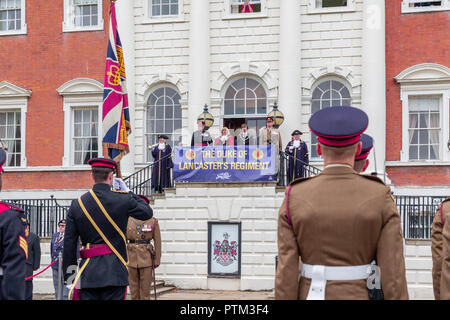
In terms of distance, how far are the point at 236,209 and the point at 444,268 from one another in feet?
40.8

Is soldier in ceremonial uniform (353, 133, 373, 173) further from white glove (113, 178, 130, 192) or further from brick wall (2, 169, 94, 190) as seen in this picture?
brick wall (2, 169, 94, 190)

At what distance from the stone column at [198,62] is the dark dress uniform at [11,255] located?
693 inches

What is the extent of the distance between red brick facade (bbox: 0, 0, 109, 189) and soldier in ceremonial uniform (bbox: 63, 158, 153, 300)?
17.7 m

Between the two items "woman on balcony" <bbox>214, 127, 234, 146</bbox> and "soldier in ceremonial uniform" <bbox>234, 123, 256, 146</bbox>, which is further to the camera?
"soldier in ceremonial uniform" <bbox>234, 123, 256, 146</bbox>

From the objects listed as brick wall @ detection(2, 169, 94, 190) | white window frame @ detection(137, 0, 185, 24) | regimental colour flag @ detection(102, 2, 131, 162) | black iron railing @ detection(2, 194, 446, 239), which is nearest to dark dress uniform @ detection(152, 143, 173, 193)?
black iron railing @ detection(2, 194, 446, 239)

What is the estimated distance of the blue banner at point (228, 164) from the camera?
1872 centimetres

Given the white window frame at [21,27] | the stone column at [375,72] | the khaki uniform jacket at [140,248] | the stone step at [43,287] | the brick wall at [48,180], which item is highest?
the white window frame at [21,27]

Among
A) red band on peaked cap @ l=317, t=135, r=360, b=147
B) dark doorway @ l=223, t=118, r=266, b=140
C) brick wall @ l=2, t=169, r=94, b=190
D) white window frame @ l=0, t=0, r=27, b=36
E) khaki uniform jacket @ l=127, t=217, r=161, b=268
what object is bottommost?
khaki uniform jacket @ l=127, t=217, r=161, b=268

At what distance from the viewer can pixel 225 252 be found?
18.7 metres

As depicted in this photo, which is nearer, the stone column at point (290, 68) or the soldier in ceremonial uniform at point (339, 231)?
the soldier in ceremonial uniform at point (339, 231)

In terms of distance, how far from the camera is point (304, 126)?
23594 mm

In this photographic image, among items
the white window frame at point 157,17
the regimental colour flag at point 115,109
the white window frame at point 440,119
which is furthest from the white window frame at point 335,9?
the regimental colour flag at point 115,109

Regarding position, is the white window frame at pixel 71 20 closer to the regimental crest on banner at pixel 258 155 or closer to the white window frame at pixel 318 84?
the white window frame at pixel 318 84

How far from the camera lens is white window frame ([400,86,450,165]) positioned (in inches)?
894
